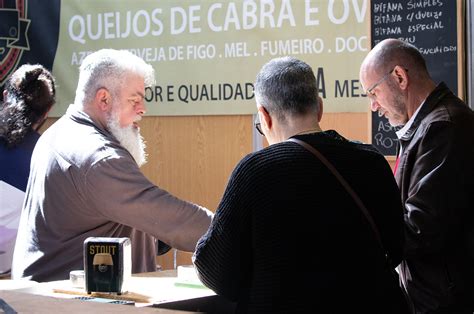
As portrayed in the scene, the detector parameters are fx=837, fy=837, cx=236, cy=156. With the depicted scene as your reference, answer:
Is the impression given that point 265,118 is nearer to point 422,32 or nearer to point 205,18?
point 422,32

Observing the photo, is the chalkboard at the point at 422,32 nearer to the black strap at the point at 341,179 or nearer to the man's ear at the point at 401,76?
the man's ear at the point at 401,76

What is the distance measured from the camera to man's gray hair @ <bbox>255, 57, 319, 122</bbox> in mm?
2482

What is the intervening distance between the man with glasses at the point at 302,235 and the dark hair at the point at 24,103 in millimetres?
2257

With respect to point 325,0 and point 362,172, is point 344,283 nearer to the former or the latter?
point 362,172

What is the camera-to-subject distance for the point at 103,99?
365 centimetres

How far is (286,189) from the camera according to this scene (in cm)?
234

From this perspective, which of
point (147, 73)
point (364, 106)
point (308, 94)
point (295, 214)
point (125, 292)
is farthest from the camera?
point (364, 106)

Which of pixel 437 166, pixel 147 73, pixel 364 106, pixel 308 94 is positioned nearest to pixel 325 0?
pixel 364 106

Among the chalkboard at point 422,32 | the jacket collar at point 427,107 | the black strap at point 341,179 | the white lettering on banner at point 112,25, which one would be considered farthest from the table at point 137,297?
the white lettering on banner at point 112,25

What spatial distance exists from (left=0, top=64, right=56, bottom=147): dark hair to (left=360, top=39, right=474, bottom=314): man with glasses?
6.74ft

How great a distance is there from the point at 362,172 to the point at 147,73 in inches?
63.3

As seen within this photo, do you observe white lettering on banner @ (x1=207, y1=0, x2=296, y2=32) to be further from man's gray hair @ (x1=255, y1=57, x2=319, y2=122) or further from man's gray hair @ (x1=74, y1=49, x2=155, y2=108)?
man's gray hair @ (x1=255, y1=57, x2=319, y2=122)

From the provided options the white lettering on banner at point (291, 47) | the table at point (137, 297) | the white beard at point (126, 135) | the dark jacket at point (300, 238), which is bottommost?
the table at point (137, 297)

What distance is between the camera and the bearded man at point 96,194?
11.0ft
